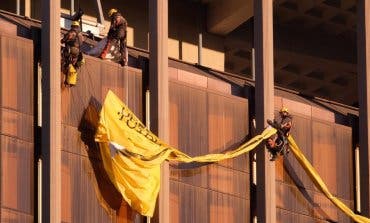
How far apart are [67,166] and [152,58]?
553 centimetres

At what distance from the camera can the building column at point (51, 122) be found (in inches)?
2060

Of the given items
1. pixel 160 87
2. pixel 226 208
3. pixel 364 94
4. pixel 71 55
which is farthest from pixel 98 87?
pixel 364 94

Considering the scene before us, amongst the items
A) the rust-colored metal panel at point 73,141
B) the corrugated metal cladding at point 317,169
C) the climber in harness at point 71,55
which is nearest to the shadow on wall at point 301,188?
the corrugated metal cladding at point 317,169

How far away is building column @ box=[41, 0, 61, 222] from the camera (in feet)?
172

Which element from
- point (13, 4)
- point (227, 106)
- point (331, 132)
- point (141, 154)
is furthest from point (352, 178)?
point (13, 4)

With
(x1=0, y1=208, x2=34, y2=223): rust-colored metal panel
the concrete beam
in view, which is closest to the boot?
(x1=0, y1=208, x2=34, y2=223): rust-colored metal panel

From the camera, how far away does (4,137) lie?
52094 millimetres

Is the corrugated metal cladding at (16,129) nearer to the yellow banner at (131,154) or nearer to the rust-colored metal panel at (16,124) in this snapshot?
the rust-colored metal panel at (16,124)

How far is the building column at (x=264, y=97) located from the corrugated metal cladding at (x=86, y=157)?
5.76m

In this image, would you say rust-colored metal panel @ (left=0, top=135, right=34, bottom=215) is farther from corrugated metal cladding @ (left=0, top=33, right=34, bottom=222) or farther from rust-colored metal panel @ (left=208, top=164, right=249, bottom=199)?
rust-colored metal panel @ (left=208, top=164, right=249, bottom=199)

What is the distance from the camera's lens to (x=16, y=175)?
52062 mm

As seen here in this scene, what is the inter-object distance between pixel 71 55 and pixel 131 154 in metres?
3.68

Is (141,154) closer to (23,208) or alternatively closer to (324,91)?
(23,208)

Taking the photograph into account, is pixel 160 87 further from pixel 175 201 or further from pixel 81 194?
pixel 81 194
